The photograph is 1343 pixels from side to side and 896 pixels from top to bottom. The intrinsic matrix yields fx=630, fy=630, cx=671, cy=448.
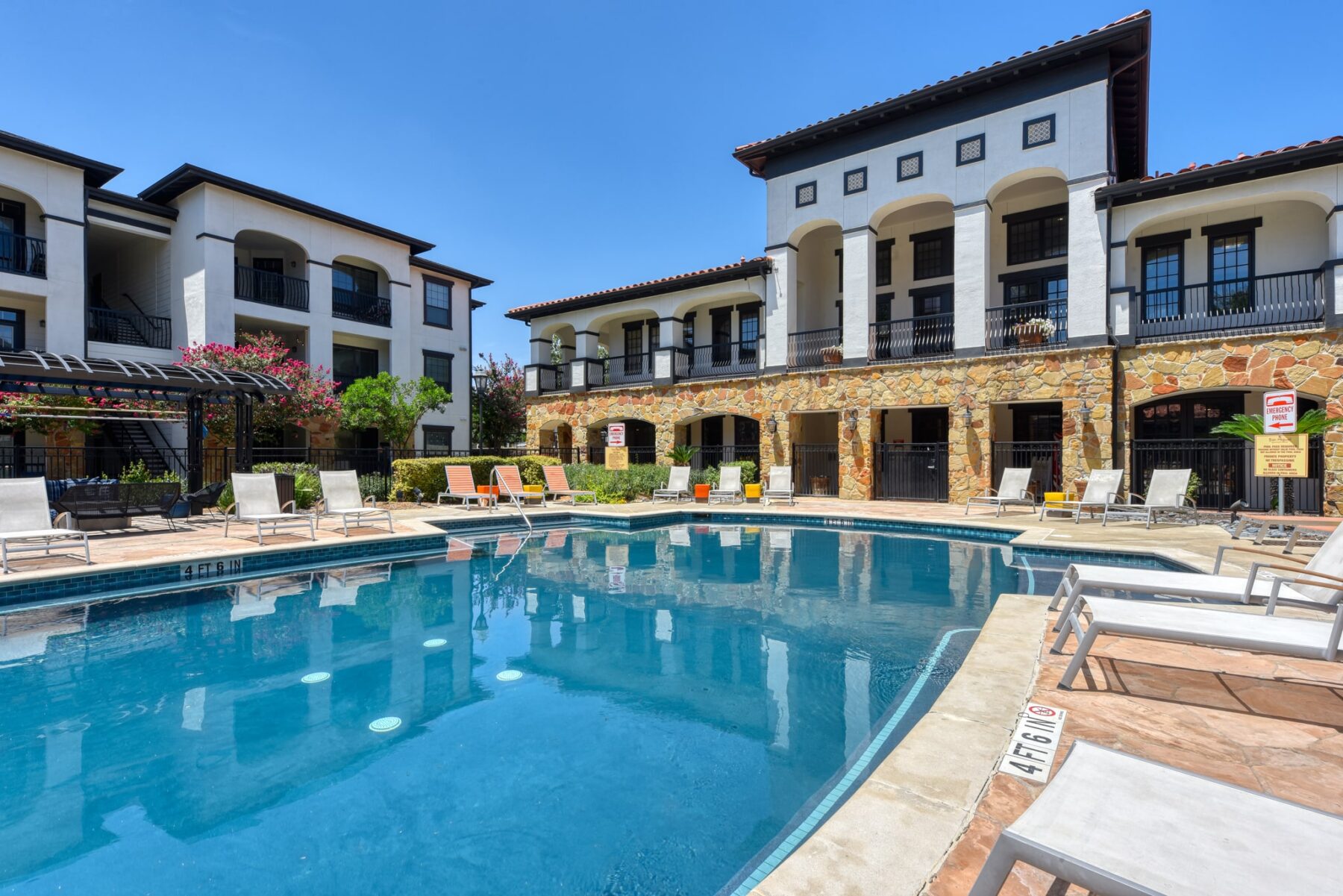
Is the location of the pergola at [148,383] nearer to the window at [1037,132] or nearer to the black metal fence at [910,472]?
the black metal fence at [910,472]

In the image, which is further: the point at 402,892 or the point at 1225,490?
the point at 1225,490

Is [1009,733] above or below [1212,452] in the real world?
below

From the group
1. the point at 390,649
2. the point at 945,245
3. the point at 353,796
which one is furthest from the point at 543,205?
the point at 353,796

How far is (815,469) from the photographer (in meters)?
18.2

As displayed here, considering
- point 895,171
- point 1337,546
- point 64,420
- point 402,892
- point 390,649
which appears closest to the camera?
point 402,892

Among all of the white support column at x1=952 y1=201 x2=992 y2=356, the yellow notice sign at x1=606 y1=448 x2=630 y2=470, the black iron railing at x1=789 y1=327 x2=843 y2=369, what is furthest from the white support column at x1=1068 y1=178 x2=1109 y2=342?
the yellow notice sign at x1=606 y1=448 x2=630 y2=470

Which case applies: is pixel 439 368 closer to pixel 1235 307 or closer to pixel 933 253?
pixel 933 253

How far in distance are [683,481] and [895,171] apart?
980cm

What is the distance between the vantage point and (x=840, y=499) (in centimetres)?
1667

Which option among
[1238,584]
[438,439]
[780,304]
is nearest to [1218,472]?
[780,304]

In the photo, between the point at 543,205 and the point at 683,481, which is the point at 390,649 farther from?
the point at 543,205

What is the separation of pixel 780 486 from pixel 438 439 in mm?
A: 14393

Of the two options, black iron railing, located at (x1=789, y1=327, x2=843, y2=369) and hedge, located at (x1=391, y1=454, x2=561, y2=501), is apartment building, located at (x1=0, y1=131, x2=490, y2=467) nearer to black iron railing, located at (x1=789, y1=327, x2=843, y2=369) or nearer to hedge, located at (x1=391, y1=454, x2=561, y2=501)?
→ hedge, located at (x1=391, y1=454, x2=561, y2=501)

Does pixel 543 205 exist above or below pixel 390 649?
above
